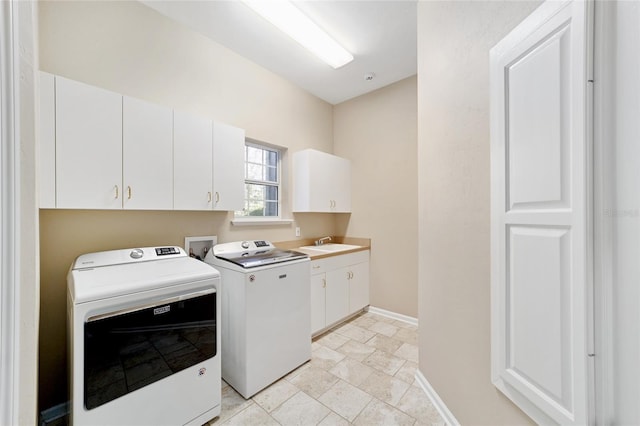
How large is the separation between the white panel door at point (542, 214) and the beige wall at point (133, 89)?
2230 millimetres

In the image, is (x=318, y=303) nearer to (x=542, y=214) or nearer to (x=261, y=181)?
(x=261, y=181)

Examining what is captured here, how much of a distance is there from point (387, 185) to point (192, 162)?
2264 mm

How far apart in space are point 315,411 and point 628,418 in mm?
1495

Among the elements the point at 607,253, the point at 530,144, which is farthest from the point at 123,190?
the point at 607,253

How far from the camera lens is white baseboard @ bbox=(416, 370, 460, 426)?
1.45 metres

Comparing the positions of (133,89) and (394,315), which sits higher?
(133,89)

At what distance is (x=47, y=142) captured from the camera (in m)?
1.33

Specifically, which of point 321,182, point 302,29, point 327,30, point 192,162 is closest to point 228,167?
point 192,162

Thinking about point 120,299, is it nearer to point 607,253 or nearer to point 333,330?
point 607,253

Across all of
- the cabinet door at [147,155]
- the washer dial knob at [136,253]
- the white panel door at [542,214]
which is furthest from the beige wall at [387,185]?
the washer dial knob at [136,253]

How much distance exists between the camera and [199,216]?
2242mm

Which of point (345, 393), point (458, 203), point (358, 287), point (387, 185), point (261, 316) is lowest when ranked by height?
point (345, 393)

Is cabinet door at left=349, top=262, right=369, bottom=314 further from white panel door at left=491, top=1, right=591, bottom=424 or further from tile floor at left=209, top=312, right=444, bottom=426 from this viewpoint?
white panel door at left=491, top=1, right=591, bottom=424

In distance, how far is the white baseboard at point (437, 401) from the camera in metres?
1.45
